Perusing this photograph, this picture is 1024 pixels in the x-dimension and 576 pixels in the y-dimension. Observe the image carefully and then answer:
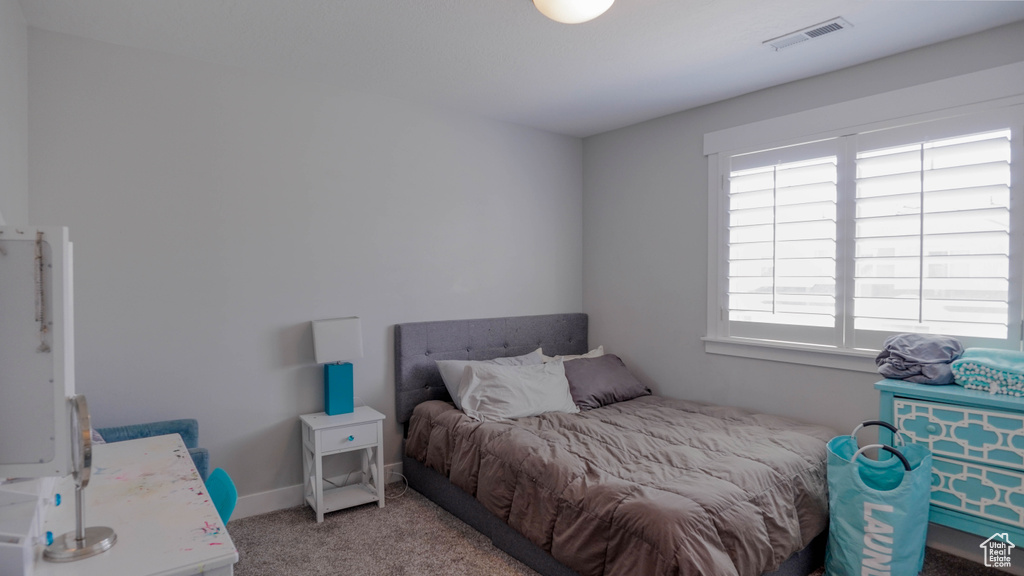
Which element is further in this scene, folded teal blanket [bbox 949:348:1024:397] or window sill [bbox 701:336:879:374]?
Result: window sill [bbox 701:336:879:374]

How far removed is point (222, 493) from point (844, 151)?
326 cm

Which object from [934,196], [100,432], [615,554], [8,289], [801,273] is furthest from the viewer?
[801,273]

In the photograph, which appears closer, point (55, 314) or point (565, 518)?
point (55, 314)

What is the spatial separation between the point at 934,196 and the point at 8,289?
11.2ft

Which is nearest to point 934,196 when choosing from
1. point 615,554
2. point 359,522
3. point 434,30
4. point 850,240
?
point 850,240

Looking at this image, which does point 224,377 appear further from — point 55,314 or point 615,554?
point 615,554

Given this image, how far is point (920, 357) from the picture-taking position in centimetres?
241

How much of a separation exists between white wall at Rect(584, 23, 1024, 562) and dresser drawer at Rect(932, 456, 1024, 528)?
45 cm

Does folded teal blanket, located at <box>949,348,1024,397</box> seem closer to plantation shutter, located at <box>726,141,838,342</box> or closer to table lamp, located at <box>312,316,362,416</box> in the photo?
plantation shutter, located at <box>726,141,838,342</box>

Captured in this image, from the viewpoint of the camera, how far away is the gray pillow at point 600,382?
11.2ft

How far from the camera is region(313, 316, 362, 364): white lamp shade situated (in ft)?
9.80

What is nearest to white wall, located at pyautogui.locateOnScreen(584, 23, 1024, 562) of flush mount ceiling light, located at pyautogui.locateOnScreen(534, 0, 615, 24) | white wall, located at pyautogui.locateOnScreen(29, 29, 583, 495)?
white wall, located at pyautogui.locateOnScreen(29, 29, 583, 495)

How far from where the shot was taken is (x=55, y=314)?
3.82 ft

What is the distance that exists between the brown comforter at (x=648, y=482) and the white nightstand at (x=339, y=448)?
11.7 inches
